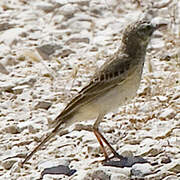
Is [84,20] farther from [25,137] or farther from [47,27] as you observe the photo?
Result: [25,137]

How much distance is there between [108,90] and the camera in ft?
17.6

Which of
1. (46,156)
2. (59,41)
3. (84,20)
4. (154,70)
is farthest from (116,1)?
(46,156)

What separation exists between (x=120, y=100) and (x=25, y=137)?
1.19 metres

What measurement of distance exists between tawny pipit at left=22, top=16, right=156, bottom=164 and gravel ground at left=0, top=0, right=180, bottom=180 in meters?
0.26

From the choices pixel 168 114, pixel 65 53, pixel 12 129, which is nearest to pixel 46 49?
pixel 65 53

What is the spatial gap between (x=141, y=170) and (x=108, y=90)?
784 mm

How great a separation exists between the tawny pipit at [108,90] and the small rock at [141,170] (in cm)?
41

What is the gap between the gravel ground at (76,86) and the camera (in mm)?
5379

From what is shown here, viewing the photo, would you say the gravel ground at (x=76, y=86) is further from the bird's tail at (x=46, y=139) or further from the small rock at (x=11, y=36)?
the bird's tail at (x=46, y=139)

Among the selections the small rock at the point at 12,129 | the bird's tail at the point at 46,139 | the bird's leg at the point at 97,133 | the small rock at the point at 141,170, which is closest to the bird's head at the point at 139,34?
the bird's leg at the point at 97,133

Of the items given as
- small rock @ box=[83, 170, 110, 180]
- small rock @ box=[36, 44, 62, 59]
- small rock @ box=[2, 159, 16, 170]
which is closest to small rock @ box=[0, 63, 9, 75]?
small rock @ box=[36, 44, 62, 59]

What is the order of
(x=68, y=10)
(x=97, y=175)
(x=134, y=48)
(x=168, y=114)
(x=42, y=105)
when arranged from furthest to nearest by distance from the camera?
(x=68, y=10) → (x=42, y=105) → (x=168, y=114) → (x=134, y=48) → (x=97, y=175)

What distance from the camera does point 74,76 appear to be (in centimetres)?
678

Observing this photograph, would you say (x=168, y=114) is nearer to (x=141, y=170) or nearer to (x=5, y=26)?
(x=141, y=170)
